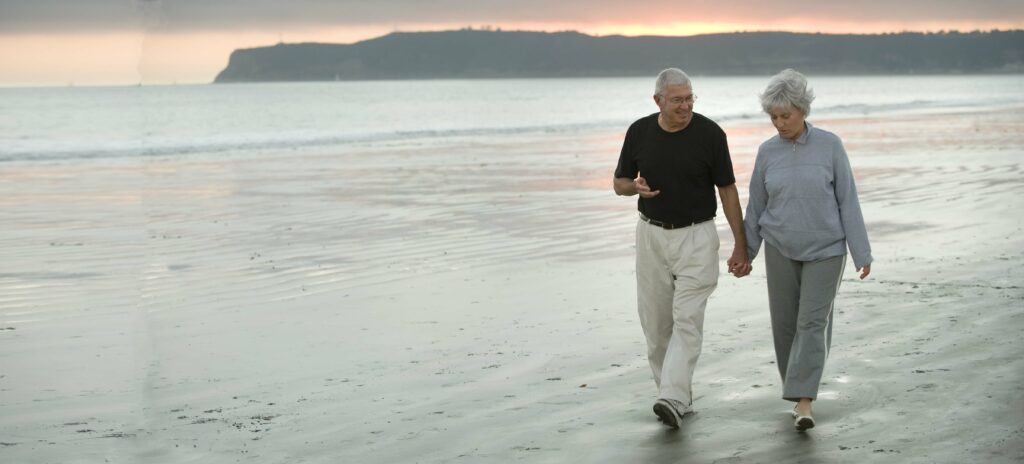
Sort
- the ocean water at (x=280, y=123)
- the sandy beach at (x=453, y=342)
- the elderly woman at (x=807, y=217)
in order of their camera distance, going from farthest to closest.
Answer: the ocean water at (x=280, y=123)
the elderly woman at (x=807, y=217)
the sandy beach at (x=453, y=342)

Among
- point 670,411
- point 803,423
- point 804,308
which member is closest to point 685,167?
point 804,308

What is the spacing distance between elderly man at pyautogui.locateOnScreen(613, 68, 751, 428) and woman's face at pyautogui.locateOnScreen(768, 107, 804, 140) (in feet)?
0.89

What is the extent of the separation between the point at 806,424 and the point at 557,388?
133 cm

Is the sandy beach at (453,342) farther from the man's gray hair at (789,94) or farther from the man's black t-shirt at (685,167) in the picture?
the man's gray hair at (789,94)

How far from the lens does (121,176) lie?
2288cm

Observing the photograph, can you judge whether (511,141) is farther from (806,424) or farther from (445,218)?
(806,424)

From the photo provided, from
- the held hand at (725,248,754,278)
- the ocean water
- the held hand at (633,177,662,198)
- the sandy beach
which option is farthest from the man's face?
the ocean water

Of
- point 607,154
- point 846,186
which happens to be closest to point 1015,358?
point 846,186

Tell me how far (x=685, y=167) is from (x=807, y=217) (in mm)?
568

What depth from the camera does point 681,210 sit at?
216 inches

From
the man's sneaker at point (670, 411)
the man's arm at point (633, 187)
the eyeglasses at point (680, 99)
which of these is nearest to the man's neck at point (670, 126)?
the eyeglasses at point (680, 99)

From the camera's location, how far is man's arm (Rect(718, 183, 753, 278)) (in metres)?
5.52

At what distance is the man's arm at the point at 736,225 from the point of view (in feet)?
18.1

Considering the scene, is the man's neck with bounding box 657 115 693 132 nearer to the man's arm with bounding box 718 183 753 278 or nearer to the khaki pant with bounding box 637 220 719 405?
the man's arm with bounding box 718 183 753 278
